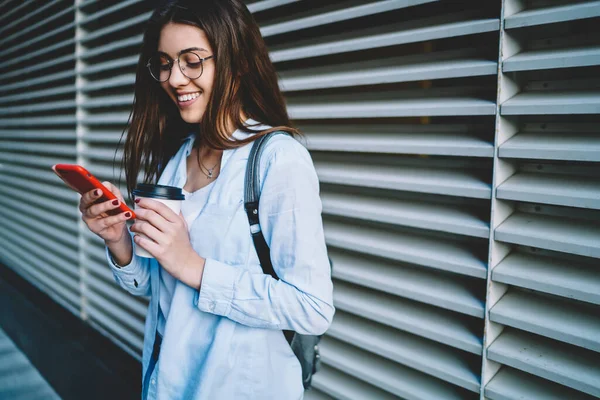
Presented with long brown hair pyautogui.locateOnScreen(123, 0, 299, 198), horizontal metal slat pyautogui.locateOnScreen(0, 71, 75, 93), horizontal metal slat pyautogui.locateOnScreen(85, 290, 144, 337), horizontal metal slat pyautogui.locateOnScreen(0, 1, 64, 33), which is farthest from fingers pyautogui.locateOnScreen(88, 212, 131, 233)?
horizontal metal slat pyautogui.locateOnScreen(0, 1, 64, 33)

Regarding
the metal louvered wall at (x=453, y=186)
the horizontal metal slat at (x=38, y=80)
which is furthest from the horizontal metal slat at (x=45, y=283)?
the metal louvered wall at (x=453, y=186)

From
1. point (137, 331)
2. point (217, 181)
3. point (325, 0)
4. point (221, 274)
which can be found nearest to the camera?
point (221, 274)

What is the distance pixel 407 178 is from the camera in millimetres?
1688

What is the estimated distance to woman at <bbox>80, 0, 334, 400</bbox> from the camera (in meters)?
1.23

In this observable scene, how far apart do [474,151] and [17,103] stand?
513 cm

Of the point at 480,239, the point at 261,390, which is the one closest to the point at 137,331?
the point at 261,390

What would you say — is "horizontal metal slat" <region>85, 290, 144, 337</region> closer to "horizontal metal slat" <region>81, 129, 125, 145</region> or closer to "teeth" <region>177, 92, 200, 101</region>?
"horizontal metal slat" <region>81, 129, 125, 145</region>

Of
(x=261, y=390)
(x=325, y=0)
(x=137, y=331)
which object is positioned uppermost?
(x=325, y=0)

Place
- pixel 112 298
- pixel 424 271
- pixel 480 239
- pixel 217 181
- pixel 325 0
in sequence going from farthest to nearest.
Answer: pixel 112 298 → pixel 325 0 → pixel 424 271 → pixel 480 239 → pixel 217 181

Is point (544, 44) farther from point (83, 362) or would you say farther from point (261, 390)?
point (83, 362)

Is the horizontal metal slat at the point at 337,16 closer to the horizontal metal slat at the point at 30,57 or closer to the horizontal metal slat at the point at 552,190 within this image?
the horizontal metal slat at the point at 552,190

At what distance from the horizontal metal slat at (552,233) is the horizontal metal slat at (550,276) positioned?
0.10 m

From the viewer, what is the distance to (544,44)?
4.53ft

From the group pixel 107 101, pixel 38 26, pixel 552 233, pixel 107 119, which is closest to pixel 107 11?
pixel 107 101
